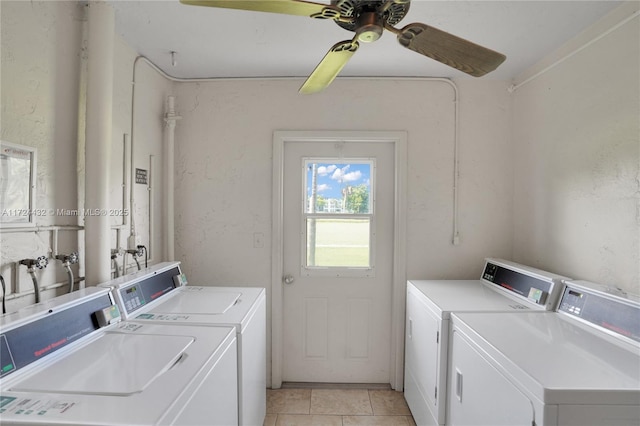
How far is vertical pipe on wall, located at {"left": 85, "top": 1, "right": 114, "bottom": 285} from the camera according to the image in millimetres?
1541

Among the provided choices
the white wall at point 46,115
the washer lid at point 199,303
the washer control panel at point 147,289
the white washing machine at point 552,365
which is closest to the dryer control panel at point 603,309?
the white washing machine at point 552,365

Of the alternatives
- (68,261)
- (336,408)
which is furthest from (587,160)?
(68,261)

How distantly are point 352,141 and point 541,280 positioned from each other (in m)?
1.54

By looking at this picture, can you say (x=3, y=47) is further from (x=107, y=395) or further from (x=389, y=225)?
(x=389, y=225)

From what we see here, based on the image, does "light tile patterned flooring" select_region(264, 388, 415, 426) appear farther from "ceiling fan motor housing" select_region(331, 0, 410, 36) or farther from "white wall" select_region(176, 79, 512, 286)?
"ceiling fan motor housing" select_region(331, 0, 410, 36)

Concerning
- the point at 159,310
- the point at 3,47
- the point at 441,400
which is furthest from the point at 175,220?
the point at 441,400

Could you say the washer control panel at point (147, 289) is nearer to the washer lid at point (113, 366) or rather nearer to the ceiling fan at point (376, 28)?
the washer lid at point (113, 366)

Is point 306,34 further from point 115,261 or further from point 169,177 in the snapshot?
point 115,261

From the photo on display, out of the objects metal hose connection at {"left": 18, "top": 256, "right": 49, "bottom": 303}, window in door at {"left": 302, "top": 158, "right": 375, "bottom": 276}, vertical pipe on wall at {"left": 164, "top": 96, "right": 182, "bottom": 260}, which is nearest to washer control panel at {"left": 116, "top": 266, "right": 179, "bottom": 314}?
metal hose connection at {"left": 18, "top": 256, "right": 49, "bottom": 303}

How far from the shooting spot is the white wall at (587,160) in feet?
5.03

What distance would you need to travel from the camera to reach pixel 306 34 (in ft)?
5.93

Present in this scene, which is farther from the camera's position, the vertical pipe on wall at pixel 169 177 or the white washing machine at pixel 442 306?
the vertical pipe on wall at pixel 169 177

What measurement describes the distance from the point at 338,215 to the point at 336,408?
1.40 m

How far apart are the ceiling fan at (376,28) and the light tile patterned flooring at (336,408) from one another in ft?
7.06
